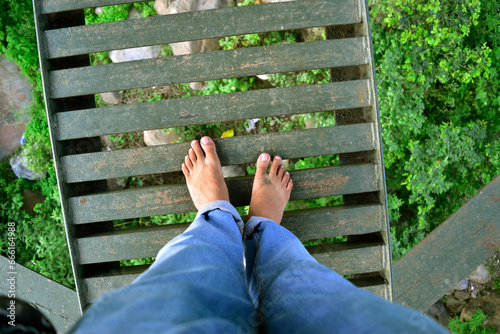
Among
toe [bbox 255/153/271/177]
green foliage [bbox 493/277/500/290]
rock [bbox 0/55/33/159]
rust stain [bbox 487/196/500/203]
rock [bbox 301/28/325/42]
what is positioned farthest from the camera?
rock [bbox 0/55/33/159]

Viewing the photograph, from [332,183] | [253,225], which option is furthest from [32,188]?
[332,183]

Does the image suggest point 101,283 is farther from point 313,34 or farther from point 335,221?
point 313,34

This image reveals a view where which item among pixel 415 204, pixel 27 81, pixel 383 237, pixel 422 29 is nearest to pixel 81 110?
pixel 27 81

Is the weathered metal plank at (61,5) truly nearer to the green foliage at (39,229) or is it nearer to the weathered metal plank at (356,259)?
the green foliage at (39,229)

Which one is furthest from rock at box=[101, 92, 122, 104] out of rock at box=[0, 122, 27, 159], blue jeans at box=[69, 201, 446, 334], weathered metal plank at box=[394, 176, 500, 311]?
weathered metal plank at box=[394, 176, 500, 311]

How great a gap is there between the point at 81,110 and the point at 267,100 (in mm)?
1060

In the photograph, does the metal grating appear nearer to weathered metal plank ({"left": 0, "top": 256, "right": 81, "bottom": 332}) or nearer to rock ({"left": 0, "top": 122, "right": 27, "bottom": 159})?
weathered metal plank ({"left": 0, "top": 256, "right": 81, "bottom": 332})

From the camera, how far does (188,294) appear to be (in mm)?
851

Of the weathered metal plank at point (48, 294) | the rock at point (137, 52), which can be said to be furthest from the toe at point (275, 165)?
the rock at point (137, 52)

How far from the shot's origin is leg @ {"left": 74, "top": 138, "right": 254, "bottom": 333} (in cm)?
73

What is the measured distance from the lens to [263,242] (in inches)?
58.5

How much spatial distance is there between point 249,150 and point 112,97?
168cm

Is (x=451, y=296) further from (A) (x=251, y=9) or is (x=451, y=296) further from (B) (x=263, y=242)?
(A) (x=251, y=9)

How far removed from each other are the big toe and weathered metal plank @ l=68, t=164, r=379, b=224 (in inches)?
9.5
